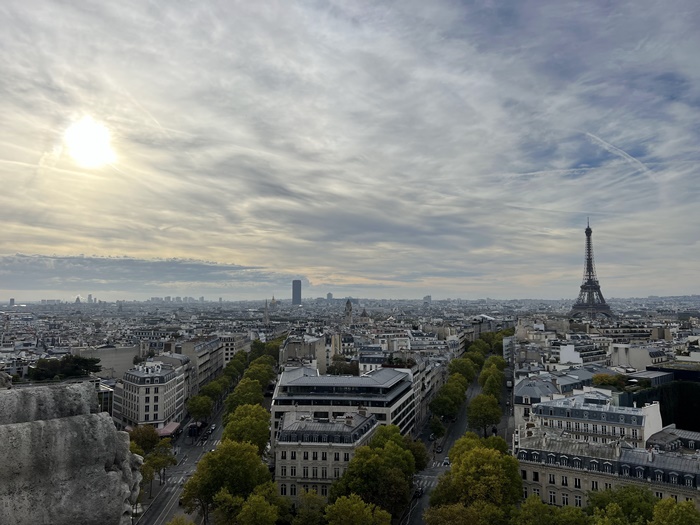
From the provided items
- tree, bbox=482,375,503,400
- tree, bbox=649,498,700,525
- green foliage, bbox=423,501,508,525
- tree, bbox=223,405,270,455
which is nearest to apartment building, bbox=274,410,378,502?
tree, bbox=223,405,270,455

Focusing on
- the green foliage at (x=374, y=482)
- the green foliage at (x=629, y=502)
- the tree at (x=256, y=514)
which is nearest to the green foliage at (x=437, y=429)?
the green foliage at (x=374, y=482)

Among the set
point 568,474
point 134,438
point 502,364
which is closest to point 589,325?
point 502,364

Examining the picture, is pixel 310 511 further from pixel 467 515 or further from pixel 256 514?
pixel 467 515

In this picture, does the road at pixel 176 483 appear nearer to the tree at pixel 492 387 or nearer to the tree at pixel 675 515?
the tree at pixel 675 515

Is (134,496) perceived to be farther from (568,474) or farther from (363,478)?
(568,474)

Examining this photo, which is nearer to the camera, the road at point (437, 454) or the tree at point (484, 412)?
the road at point (437, 454)

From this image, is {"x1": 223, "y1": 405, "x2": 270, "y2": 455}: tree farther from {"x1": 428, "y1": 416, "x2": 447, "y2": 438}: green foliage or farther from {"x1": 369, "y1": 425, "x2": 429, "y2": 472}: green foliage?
{"x1": 428, "y1": 416, "x2": 447, "y2": 438}: green foliage

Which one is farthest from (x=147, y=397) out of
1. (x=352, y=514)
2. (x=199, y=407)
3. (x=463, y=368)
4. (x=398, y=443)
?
(x=463, y=368)
